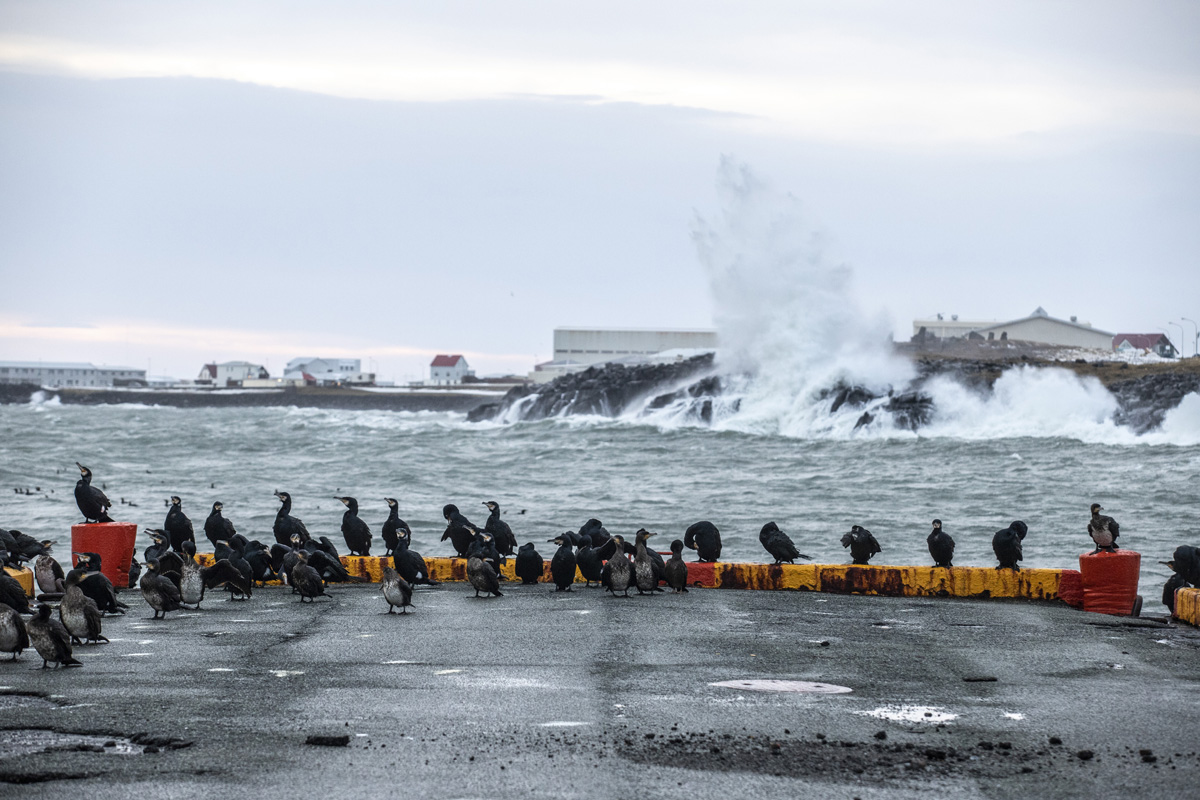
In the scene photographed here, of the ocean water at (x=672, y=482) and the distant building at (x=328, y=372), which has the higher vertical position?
the distant building at (x=328, y=372)

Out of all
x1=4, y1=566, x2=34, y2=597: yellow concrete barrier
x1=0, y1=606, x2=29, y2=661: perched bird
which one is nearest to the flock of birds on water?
x1=4, y1=566, x2=34, y2=597: yellow concrete barrier

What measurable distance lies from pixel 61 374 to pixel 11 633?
618 feet

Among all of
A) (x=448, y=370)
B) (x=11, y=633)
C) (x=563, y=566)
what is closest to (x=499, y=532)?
(x=563, y=566)

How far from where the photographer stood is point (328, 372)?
18175 cm

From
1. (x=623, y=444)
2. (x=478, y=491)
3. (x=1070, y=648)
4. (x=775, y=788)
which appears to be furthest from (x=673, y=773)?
(x=623, y=444)

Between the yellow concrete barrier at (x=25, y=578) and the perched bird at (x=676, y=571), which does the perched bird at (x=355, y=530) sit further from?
the perched bird at (x=676, y=571)

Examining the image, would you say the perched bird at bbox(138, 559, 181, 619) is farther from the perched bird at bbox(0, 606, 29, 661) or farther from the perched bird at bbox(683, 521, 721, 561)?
the perched bird at bbox(683, 521, 721, 561)

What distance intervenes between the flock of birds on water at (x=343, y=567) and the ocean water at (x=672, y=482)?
4.27 m

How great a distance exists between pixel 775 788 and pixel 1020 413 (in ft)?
211

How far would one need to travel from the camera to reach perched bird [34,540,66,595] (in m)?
14.8

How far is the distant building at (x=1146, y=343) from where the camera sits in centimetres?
12206

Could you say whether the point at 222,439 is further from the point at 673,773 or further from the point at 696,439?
the point at 673,773

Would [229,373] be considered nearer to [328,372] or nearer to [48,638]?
[328,372]

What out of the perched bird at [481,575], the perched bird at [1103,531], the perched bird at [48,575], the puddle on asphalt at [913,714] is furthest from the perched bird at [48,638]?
the perched bird at [1103,531]
